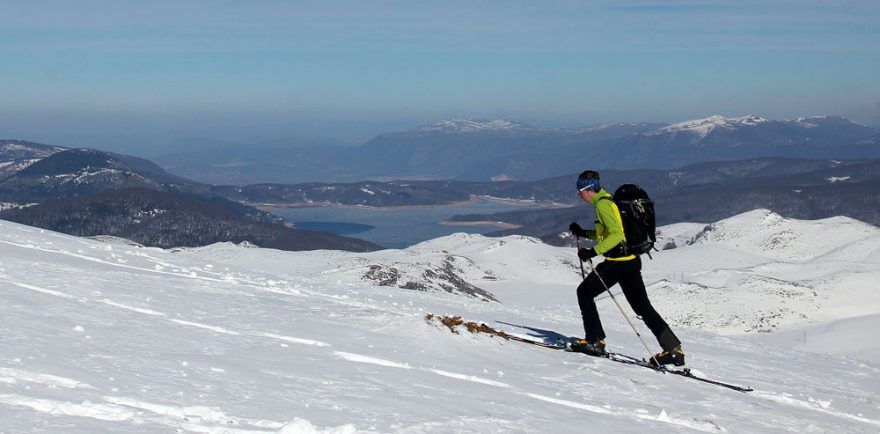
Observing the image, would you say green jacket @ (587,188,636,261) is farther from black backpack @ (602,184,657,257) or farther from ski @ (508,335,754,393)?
ski @ (508,335,754,393)

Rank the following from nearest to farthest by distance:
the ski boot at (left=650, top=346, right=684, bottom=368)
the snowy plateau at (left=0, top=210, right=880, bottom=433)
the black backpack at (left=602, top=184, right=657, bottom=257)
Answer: the snowy plateau at (left=0, top=210, right=880, bottom=433)
the black backpack at (left=602, top=184, right=657, bottom=257)
the ski boot at (left=650, top=346, right=684, bottom=368)

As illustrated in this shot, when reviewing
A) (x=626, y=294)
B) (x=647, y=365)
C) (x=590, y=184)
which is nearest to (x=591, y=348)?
(x=647, y=365)

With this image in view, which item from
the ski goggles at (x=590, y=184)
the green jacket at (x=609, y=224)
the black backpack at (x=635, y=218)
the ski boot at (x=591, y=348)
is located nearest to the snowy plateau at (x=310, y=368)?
the ski boot at (x=591, y=348)

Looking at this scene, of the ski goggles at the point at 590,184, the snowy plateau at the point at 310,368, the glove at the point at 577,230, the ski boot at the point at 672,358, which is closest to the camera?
the snowy plateau at the point at 310,368

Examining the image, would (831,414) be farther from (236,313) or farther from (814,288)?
(814,288)

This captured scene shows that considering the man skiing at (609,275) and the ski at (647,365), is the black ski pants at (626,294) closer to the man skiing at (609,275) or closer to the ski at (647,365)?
the man skiing at (609,275)

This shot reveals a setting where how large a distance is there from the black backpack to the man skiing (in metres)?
0.13

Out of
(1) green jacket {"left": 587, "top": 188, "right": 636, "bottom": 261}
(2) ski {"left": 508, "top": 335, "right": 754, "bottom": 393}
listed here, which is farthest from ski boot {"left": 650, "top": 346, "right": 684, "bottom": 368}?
(1) green jacket {"left": 587, "top": 188, "right": 636, "bottom": 261}

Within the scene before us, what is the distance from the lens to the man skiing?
13.1 meters

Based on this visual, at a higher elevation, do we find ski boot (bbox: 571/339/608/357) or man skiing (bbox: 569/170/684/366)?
man skiing (bbox: 569/170/684/366)

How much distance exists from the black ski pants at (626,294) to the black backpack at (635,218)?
12.2 inches

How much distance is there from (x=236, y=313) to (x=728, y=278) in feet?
240

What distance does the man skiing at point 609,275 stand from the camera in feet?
42.9

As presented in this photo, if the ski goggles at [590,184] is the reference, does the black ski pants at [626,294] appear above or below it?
below
